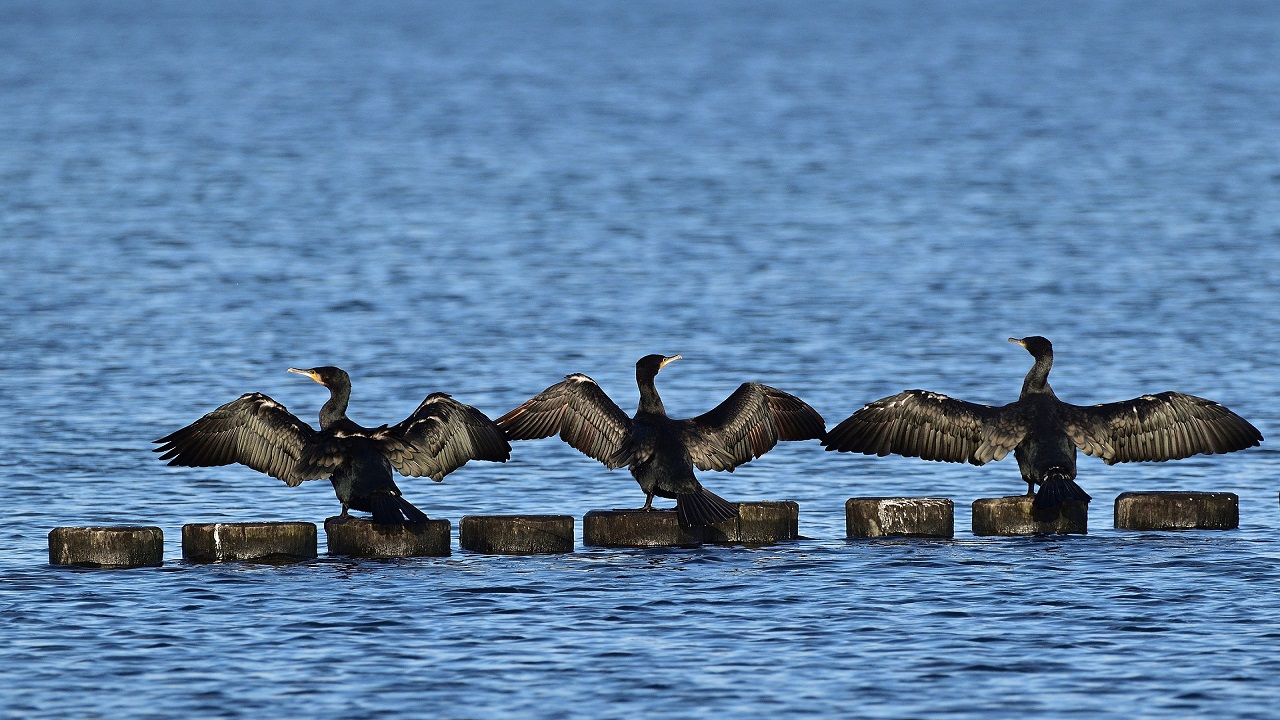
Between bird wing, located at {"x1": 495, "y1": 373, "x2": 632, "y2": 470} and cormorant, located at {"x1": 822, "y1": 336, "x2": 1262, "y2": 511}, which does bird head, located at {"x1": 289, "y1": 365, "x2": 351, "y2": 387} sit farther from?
cormorant, located at {"x1": 822, "y1": 336, "x2": 1262, "y2": 511}

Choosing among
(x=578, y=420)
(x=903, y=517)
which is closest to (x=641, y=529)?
(x=578, y=420)

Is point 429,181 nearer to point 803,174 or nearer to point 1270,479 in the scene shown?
point 803,174

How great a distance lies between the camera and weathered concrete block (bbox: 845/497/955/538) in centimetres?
1755

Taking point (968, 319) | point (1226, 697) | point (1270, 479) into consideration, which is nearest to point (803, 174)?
point (968, 319)

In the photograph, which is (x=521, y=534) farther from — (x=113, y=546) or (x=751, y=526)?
(x=113, y=546)

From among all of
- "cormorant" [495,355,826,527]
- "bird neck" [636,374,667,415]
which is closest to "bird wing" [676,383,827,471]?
"cormorant" [495,355,826,527]

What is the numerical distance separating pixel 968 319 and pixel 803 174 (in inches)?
1044

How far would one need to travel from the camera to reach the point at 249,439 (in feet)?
56.1

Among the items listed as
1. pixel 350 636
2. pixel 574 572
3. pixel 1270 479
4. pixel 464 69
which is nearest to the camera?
pixel 350 636

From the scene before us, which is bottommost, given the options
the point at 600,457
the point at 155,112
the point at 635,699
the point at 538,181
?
the point at 635,699

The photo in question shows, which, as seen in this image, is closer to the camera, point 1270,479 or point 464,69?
point 1270,479

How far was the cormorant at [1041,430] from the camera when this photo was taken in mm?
17375

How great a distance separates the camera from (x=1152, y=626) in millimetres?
14703

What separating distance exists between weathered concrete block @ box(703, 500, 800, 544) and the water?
36cm
